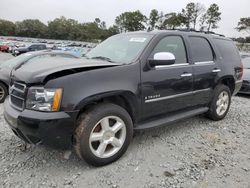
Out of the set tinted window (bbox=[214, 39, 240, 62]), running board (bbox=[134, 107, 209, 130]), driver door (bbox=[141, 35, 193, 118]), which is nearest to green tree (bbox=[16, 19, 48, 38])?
tinted window (bbox=[214, 39, 240, 62])

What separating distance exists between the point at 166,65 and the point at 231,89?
7.87ft

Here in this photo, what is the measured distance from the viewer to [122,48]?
12.3ft

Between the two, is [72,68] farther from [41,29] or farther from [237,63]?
[41,29]

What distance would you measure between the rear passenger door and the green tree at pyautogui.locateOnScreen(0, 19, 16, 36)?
10889cm

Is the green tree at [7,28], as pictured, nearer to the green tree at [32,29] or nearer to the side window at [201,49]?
the green tree at [32,29]

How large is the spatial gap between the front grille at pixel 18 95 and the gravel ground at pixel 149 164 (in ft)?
2.61

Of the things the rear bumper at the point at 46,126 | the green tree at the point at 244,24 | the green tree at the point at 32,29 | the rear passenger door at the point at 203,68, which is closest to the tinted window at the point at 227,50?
the rear passenger door at the point at 203,68

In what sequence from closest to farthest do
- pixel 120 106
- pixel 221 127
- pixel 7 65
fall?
pixel 120 106, pixel 221 127, pixel 7 65

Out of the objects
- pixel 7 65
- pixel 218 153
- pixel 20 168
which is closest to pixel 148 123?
pixel 218 153

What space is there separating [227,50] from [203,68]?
121 centimetres

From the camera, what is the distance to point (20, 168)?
2.96 metres

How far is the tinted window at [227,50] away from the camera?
15.8 ft

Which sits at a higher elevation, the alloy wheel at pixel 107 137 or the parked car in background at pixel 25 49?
the parked car in background at pixel 25 49

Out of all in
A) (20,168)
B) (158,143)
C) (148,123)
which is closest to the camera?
(20,168)
